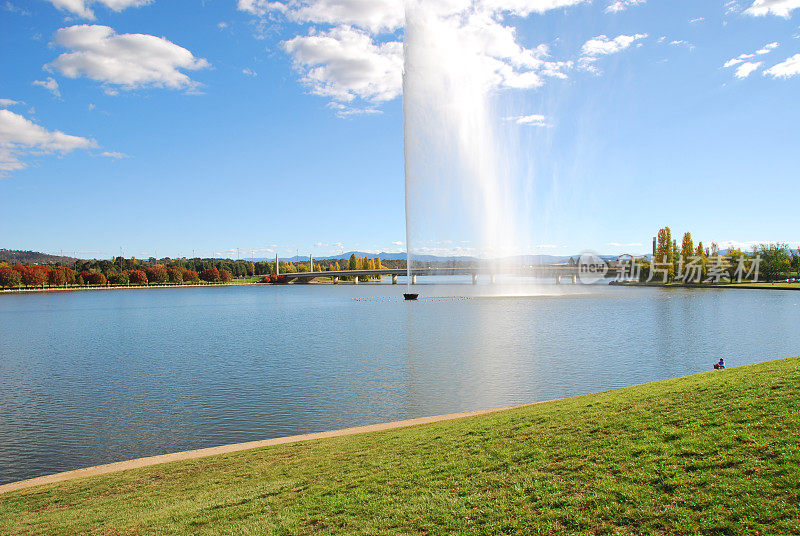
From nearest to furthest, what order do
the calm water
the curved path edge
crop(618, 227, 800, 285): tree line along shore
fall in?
the curved path edge → the calm water → crop(618, 227, 800, 285): tree line along shore

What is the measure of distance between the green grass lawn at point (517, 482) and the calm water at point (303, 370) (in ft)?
18.9

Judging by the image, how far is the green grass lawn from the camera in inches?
260

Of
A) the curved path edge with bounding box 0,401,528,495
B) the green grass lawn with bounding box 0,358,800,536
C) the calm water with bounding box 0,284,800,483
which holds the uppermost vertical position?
the green grass lawn with bounding box 0,358,800,536

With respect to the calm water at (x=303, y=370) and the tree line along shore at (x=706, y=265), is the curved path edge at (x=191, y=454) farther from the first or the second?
the tree line along shore at (x=706, y=265)

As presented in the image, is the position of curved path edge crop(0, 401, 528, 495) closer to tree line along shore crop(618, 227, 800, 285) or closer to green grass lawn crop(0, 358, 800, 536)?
green grass lawn crop(0, 358, 800, 536)

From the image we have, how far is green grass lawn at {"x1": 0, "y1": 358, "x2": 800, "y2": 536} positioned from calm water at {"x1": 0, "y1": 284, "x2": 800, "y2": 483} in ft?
18.9

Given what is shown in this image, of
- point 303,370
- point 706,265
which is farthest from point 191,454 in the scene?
point 706,265

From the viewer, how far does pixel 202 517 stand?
8.69 meters

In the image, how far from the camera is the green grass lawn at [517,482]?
660 centimetres

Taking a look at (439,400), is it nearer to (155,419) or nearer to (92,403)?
(155,419)

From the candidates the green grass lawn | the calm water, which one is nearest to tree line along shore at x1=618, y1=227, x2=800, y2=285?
the calm water

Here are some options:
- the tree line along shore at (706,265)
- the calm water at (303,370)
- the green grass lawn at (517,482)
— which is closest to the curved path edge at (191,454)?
the green grass lawn at (517,482)

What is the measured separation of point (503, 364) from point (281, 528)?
877 inches

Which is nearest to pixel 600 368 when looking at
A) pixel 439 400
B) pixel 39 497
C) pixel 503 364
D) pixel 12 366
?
pixel 503 364
